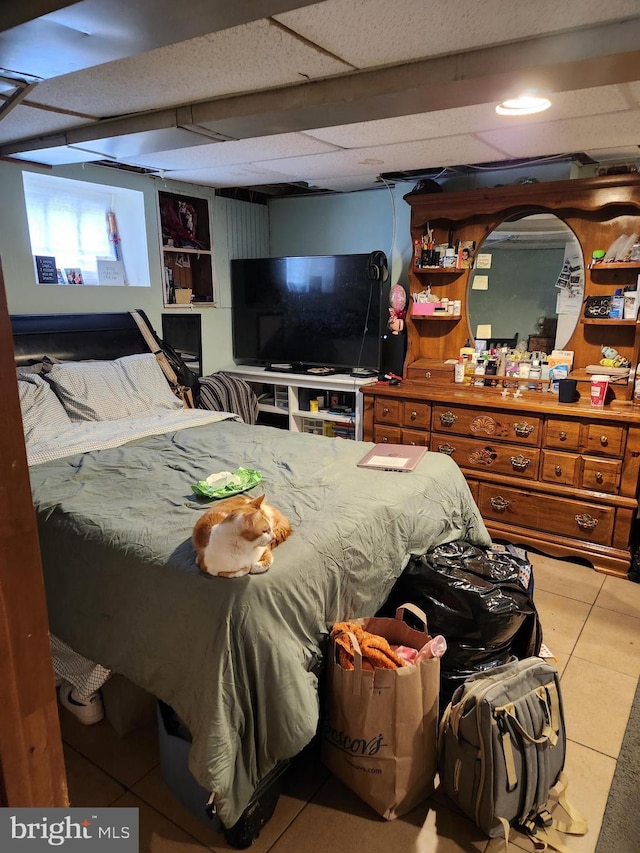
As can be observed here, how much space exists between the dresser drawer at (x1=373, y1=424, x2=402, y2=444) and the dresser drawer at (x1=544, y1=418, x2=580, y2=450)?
917mm

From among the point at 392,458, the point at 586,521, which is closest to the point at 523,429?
the point at 586,521

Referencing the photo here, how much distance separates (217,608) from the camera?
→ 4.73 ft

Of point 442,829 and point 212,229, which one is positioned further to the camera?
point 212,229

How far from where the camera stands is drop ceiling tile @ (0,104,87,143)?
7.48 feet

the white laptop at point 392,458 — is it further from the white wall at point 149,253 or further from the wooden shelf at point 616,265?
the white wall at point 149,253

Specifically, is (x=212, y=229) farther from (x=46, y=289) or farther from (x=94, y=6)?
(x=94, y=6)

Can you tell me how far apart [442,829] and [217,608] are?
3.03 feet

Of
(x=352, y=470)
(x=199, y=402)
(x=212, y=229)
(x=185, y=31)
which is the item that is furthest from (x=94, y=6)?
(x=212, y=229)

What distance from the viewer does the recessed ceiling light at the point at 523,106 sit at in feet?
6.78

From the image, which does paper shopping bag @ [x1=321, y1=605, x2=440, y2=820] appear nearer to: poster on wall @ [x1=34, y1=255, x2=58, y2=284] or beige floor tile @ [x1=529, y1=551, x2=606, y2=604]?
beige floor tile @ [x1=529, y1=551, x2=606, y2=604]

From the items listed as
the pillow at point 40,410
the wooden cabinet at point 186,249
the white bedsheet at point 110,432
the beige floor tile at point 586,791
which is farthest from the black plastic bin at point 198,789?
the wooden cabinet at point 186,249

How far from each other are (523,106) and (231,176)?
2.17 meters

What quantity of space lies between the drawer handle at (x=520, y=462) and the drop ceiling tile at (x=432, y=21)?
85.1 inches

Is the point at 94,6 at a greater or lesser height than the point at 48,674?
greater
